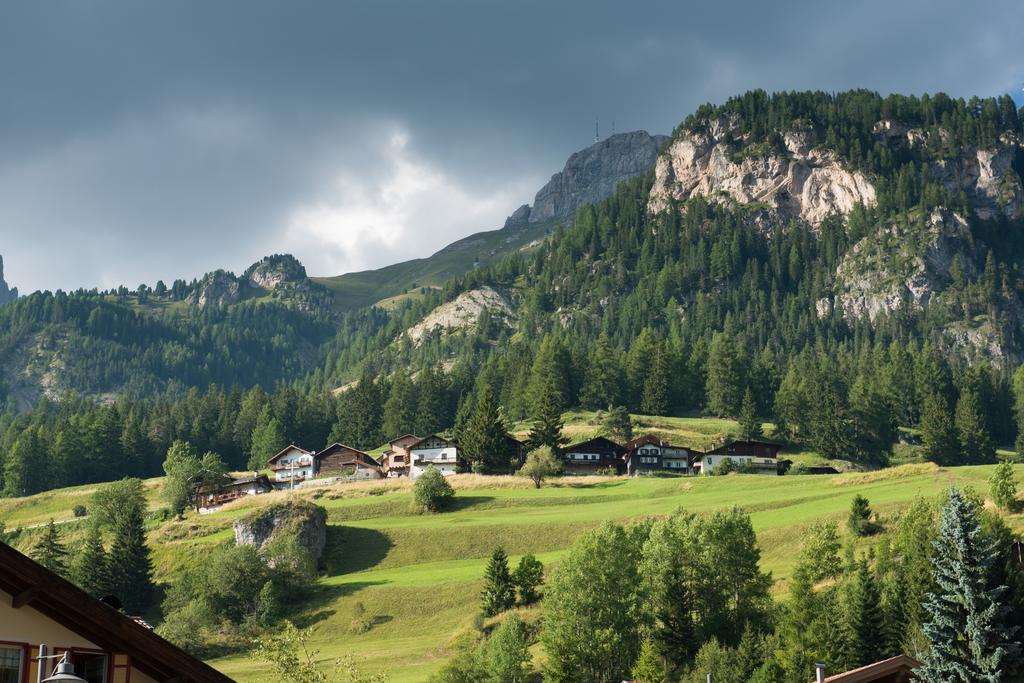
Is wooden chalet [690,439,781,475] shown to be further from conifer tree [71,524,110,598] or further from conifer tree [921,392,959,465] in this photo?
conifer tree [71,524,110,598]

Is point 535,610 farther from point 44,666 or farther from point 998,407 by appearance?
point 998,407

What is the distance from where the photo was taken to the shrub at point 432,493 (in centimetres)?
11269

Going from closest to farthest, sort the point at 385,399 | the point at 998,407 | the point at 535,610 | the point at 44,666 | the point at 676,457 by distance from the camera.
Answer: the point at 44,666 < the point at 535,610 < the point at 676,457 < the point at 998,407 < the point at 385,399

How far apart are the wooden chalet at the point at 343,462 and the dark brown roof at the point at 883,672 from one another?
121m

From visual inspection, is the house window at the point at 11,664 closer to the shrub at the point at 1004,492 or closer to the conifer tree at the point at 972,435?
the shrub at the point at 1004,492

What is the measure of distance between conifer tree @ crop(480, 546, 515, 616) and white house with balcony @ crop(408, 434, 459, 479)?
69769 mm

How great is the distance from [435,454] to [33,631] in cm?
13461

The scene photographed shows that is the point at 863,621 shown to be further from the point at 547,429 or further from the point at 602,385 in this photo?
the point at 602,385

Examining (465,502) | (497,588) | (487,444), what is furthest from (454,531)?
(487,444)

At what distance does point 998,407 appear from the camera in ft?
587

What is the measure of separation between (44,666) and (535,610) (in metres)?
61.0

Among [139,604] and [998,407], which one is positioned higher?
[998,407]

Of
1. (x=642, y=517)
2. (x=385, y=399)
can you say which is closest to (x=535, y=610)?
(x=642, y=517)

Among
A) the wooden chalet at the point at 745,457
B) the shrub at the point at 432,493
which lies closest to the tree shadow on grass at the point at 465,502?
the shrub at the point at 432,493
